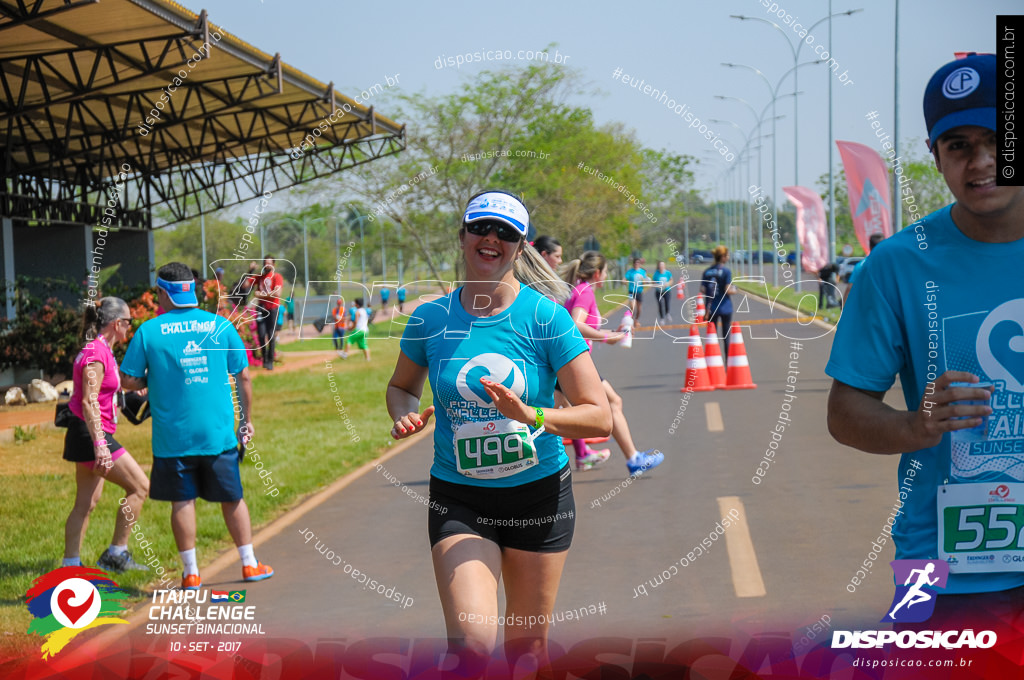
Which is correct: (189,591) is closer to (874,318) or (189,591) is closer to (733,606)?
(733,606)

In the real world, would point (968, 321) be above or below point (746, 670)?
above

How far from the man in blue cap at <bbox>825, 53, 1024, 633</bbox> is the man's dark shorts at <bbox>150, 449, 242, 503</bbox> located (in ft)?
15.5

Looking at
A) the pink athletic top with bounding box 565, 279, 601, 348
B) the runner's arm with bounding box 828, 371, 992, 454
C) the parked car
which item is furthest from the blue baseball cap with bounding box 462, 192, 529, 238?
the parked car

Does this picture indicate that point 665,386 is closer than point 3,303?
Yes

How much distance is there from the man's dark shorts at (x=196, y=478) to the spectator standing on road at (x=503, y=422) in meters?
2.98

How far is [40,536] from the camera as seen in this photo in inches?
314

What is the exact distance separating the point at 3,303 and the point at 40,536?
12.2 metres

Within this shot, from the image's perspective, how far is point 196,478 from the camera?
261 inches

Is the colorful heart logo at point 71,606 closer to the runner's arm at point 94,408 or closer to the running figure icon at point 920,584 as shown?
the runner's arm at point 94,408

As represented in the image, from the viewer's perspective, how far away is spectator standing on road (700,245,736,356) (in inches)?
641

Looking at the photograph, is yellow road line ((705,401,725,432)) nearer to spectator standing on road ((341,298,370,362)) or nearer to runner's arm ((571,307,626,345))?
runner's arm ((571,307,626,345))

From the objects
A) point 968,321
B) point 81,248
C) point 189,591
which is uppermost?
point 81,248

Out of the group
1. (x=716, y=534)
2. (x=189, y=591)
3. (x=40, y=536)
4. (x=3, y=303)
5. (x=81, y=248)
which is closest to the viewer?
(x=189, y=591)

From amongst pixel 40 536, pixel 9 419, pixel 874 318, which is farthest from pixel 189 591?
pixel 9 419
